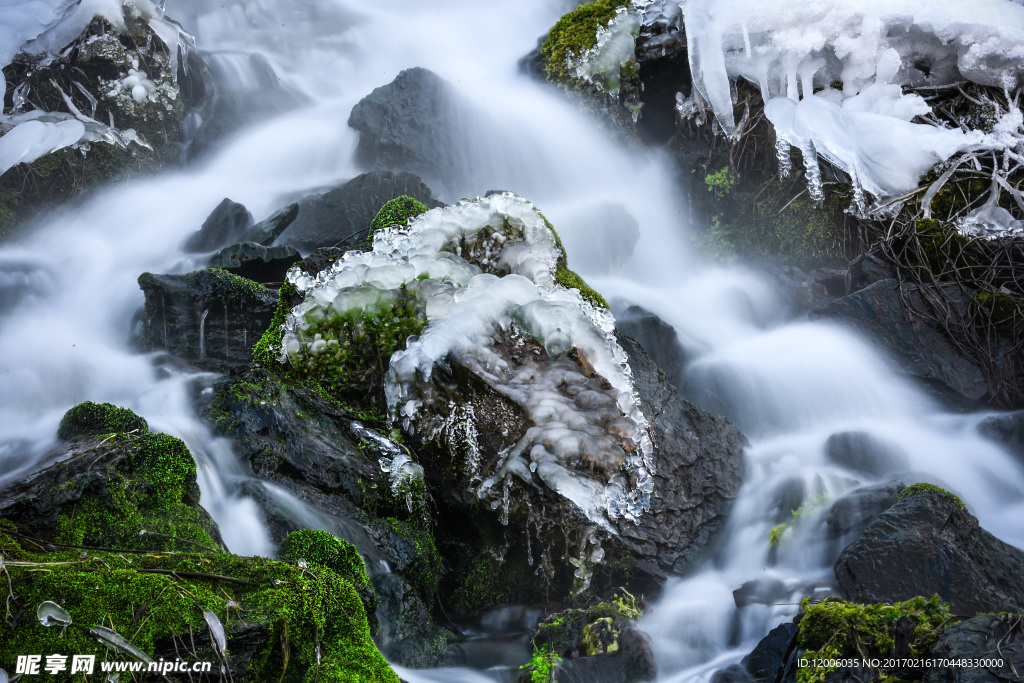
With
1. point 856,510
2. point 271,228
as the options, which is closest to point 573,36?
point 271,228

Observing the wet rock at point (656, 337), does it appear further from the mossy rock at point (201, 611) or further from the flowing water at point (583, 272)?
the mossy rock at point (201, 611)

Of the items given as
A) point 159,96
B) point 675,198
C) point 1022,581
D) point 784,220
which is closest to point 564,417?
point 1022,581

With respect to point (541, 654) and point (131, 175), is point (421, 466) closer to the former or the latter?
point (541, 654)

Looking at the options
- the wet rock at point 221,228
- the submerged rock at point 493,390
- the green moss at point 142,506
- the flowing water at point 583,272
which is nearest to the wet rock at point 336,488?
the flowing water at point 583,272

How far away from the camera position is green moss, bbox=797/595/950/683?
3.01 metres

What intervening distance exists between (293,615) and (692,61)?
678cm

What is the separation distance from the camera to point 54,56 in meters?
8.95

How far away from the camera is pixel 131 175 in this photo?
9.02 meters

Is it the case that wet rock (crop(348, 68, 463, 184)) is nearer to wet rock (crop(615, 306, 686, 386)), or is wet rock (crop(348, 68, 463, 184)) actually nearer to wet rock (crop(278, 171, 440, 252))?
wet rock (crop(278, 171, 440, 252))

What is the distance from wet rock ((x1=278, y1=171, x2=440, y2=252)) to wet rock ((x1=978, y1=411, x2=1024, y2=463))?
561cm

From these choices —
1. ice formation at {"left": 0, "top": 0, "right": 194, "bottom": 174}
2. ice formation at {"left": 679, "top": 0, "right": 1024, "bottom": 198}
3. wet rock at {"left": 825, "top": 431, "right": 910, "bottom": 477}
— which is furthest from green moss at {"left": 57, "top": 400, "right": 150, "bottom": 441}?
ice formation at {"left": 679, "top": 0, "right": 1024, "bottom": 198}

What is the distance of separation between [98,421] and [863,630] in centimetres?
383

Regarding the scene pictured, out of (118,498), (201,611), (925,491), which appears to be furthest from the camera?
(925,491)

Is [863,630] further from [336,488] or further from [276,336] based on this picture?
[276,336]
